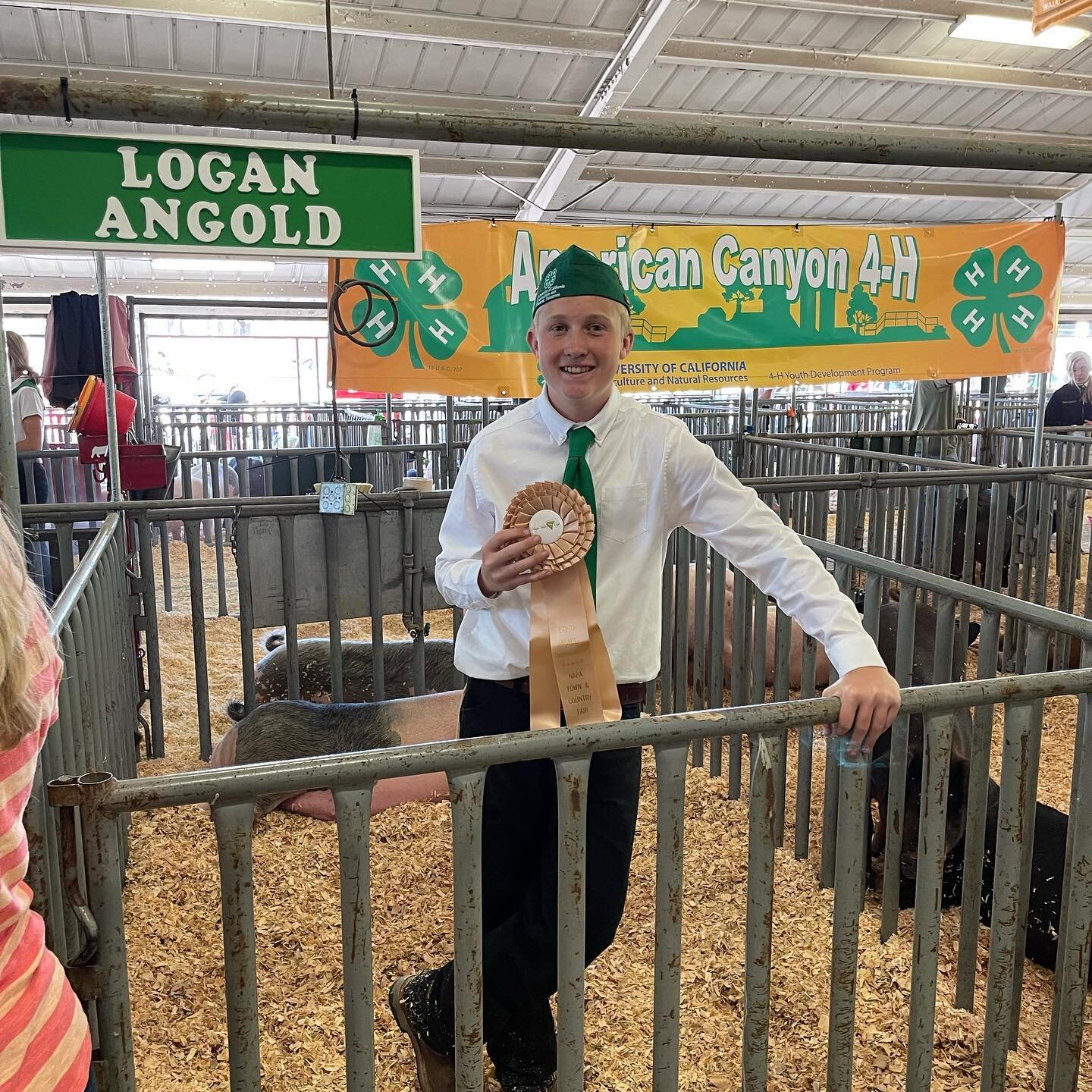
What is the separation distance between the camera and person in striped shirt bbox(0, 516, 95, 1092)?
3.66 ft

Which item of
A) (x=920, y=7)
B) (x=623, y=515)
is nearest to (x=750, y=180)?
(x=920, y=7)

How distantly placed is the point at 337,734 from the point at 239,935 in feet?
8.59

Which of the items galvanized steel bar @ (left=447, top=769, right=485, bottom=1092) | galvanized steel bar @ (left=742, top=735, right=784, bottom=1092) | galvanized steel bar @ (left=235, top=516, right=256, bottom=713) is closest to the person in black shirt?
galvanized steel bar @ (left=235, top=516, right=256, bottom=713)

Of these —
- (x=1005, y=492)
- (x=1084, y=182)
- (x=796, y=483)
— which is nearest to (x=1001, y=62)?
(x=1084, y=182)

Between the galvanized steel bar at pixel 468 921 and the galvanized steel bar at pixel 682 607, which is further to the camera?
the galvanized steel bar at pixel 682 607

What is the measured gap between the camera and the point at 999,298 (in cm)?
695

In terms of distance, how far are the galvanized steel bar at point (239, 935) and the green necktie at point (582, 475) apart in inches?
36.2

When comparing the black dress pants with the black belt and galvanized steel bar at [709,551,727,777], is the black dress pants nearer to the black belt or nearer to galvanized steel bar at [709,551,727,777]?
the black belt

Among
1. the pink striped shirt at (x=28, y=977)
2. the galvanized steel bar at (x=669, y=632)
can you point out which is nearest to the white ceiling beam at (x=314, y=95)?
the galvanized steel bar at (x=669, y=632)

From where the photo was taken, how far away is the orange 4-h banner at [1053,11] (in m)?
3.91

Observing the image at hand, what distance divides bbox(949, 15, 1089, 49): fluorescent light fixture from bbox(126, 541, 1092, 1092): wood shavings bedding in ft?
25.7

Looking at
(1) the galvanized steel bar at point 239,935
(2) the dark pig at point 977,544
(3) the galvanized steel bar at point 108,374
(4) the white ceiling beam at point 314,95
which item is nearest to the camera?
(1) the galvanized steel bar at point 239,935

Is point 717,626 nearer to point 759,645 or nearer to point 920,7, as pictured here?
point 759,645

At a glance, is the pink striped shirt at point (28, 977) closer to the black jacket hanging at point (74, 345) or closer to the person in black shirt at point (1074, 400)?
the black jacket hanging at point (74, 345)
